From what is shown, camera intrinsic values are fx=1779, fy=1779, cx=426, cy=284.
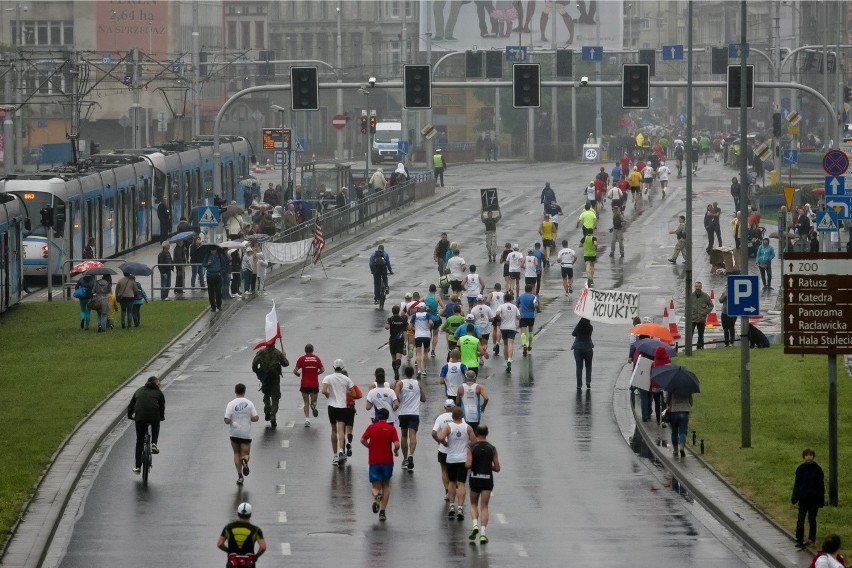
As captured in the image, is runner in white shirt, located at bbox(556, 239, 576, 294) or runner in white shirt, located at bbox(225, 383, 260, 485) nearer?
runner in white shirt, located at bbox(225, 383, 260, 485)

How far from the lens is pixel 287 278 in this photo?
49.6 m

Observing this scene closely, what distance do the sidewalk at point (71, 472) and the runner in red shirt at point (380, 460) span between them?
366cm

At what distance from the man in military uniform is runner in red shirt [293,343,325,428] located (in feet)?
1.15

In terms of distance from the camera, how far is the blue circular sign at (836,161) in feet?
117

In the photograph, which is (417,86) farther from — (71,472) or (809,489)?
(809,489)

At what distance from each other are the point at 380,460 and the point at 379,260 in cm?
2110

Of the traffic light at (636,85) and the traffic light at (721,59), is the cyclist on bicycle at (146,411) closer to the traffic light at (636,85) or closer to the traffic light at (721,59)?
the traffic light at (636,85)

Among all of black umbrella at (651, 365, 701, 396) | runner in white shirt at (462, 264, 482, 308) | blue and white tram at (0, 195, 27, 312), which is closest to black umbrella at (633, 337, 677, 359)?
black umbrella at (651, 365, 701, 396)

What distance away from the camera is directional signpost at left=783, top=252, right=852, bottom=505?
874 inches

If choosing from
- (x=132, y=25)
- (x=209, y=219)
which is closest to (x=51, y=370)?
(x=209, y=219)

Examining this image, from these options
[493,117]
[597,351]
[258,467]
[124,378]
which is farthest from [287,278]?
[493,117]

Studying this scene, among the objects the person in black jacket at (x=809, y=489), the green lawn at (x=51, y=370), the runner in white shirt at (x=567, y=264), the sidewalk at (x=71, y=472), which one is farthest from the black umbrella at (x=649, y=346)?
the runner in white shirt at (x=567, y=264)

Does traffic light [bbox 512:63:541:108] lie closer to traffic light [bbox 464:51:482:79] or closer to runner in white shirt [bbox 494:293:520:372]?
traffic light [bbox 464:51:482:79]

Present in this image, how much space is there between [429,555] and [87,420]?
10302 millimetres
